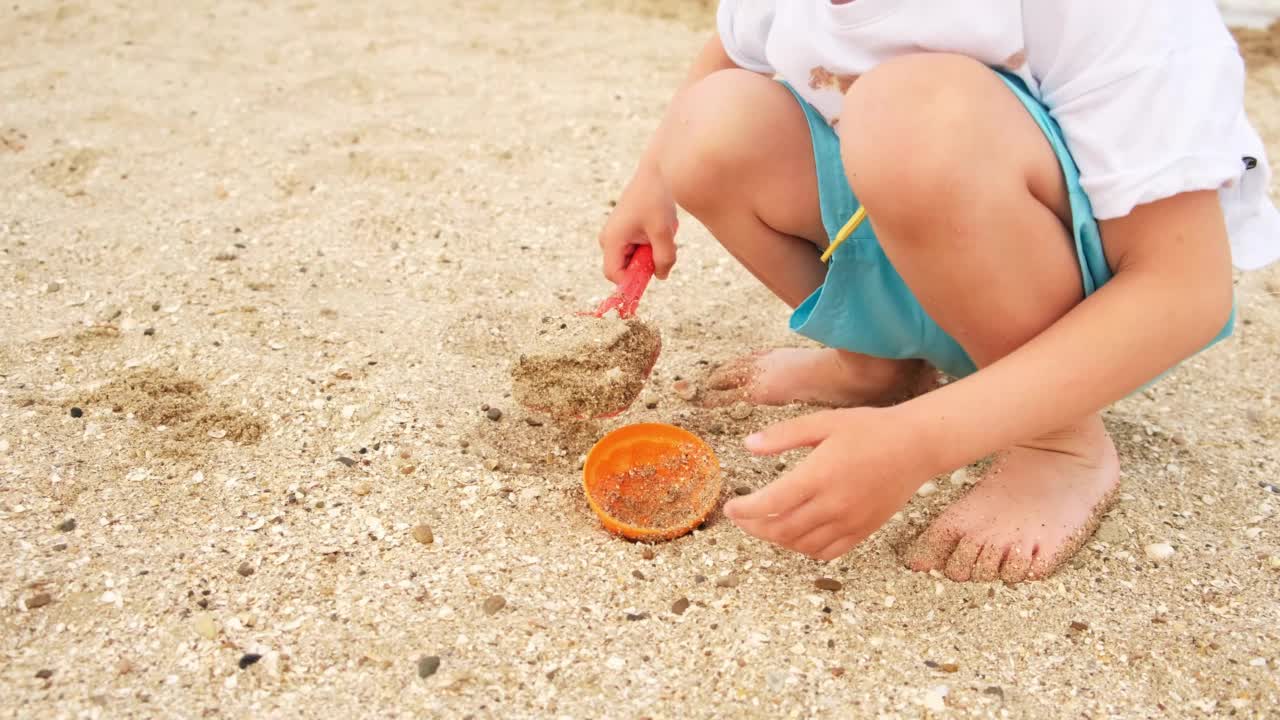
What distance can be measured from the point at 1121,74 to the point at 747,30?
0.59m

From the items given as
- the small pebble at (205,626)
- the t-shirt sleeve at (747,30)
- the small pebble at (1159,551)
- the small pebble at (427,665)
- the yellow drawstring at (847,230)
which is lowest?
the small pebble at (1159,551)

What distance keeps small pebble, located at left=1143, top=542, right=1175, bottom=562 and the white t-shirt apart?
A: 393mm

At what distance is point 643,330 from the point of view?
1.63 m

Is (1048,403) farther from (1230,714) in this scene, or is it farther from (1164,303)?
(1230,714)

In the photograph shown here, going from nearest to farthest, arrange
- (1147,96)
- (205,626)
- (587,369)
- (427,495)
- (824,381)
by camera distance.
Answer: (1147,96), (205,626), (427,495), (587,369), (824,381)

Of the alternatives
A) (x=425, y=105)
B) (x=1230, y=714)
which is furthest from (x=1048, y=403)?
(x=425, y=105)

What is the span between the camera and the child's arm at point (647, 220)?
1.59m

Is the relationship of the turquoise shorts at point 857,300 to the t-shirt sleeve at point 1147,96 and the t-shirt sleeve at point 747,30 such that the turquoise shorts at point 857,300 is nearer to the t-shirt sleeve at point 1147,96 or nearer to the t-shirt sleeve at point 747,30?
the t-shirt sleeve at point 747,30

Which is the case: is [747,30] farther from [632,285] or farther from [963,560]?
[963,560]

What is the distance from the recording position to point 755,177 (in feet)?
4.83

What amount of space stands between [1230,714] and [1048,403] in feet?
1.31

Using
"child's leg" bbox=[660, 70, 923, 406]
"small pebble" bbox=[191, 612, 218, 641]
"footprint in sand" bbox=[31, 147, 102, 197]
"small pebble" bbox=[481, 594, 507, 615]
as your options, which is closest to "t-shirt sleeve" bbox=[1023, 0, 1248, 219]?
"child's leg" bbox=[660, 70, 923, 406]

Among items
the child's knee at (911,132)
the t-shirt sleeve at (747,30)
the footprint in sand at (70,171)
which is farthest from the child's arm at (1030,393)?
the footprint in sand at (70,171)

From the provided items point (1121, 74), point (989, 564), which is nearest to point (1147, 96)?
point (1121, 74)
